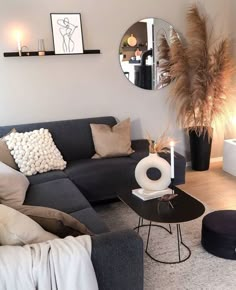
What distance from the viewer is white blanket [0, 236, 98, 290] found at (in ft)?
3.86

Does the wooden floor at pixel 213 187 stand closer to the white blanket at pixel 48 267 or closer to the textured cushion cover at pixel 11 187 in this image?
the textured cushion cover at pixel 11 187

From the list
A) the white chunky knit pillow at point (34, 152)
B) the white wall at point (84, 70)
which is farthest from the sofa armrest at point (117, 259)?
the white wall at point (84, 70)

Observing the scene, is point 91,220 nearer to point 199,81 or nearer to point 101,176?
point 101,176

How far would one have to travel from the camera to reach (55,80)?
3.54 m

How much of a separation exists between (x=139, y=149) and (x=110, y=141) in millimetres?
389

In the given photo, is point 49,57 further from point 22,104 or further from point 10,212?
point 10,212

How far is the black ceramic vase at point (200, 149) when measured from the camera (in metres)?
3.92

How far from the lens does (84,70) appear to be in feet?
11.9

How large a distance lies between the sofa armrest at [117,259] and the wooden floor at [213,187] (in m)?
1.82

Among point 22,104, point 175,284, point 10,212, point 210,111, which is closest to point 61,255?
point 10,212

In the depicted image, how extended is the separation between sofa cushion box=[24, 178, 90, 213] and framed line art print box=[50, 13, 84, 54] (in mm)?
1588

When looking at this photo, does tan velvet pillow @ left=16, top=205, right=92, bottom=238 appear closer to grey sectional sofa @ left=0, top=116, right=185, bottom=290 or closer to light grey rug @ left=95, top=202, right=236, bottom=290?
grey sectional sofa @ left=0, top=116, right=185, bottom=290

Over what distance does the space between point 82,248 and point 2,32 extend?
275cm

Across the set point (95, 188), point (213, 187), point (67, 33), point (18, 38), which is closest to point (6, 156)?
point (95, 188)
